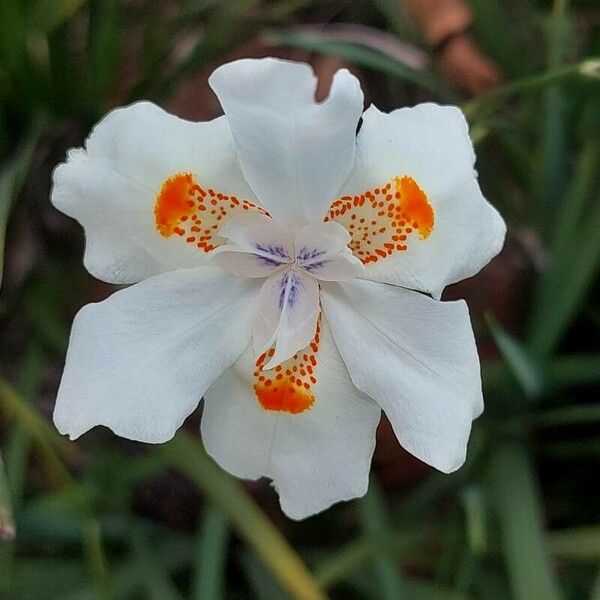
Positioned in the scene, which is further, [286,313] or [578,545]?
[578,545]

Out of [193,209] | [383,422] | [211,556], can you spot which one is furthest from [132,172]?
[383,422]

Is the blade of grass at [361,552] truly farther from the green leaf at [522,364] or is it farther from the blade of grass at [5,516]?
the blade of grass at [5,516]

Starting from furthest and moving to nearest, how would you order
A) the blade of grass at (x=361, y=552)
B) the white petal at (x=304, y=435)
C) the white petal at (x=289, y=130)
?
the blade of grass at (x=361, y=552)
the white petal at (x=304, y=435)
the white petal at (x=289, y=130)

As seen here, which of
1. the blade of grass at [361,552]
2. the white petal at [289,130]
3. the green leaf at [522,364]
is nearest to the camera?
the white petal at [289,130]

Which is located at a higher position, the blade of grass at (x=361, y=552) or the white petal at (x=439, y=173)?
the white petal at (x=439, y=173)

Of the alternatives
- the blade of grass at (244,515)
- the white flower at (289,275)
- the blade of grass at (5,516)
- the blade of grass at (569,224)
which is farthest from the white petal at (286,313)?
the blade of grass at (569,224)

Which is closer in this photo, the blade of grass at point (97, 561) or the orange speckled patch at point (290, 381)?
the orange speckled patch at point (290, 381)

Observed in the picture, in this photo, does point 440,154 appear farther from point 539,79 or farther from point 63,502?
point 63,502

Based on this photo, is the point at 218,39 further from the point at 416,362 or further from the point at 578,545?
the point at 578,545
